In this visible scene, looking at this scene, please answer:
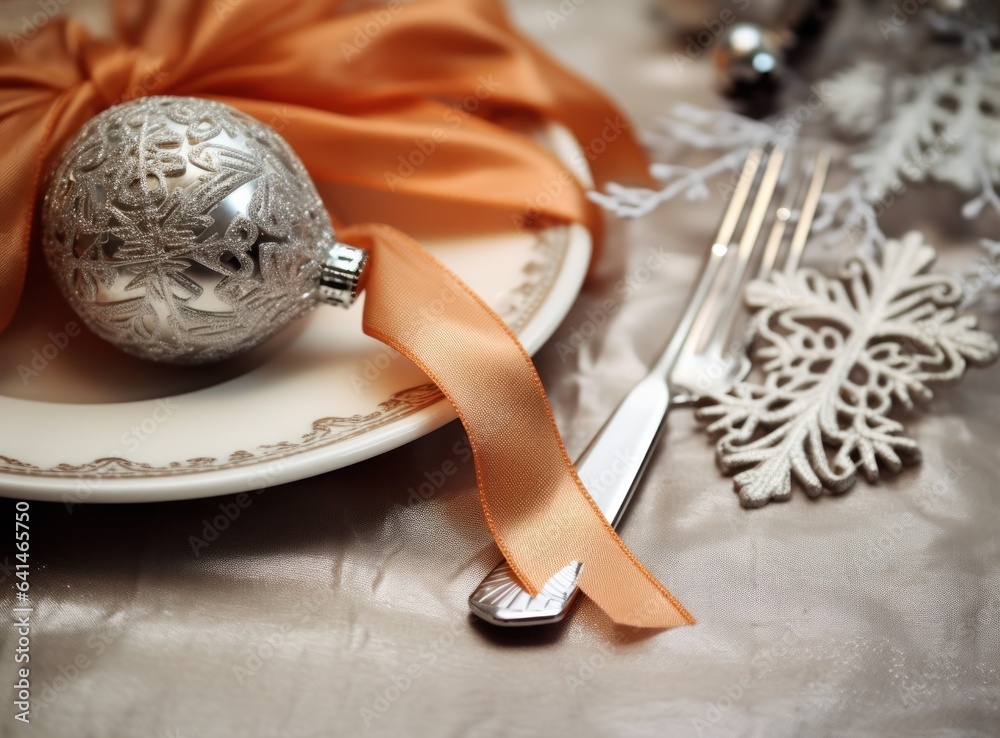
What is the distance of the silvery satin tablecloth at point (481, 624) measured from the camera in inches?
19.7

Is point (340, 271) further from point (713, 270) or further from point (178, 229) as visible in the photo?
point (713, 270)

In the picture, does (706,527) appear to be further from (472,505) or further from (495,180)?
(495,180)

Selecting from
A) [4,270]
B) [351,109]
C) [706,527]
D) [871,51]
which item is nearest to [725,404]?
[706,527]

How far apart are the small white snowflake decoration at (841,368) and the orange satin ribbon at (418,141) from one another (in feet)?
0.46

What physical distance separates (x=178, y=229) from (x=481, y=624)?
0.30 metres

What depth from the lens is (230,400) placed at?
0.59 metres

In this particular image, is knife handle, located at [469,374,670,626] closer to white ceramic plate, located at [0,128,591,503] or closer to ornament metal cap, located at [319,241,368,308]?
white ceramic plate, located at [0,128,591,503]

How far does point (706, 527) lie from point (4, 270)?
0.49m

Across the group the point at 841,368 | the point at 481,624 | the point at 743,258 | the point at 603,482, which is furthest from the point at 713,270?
the point at 481,624

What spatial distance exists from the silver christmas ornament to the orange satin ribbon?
6 centimetres

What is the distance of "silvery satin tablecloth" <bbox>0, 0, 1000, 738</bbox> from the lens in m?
0.50

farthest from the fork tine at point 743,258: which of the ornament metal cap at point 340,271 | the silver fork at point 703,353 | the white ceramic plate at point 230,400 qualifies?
the ornament metal cap at point 340,271

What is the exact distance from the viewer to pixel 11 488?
502 mm

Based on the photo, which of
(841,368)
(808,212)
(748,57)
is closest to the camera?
(841,368)
